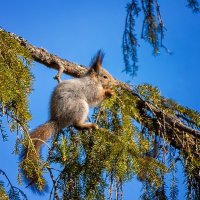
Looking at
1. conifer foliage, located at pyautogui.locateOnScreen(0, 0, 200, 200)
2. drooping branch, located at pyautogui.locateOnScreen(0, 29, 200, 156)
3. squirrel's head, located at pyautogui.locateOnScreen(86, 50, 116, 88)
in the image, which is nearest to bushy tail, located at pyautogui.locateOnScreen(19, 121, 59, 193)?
conifer foliage, located at pyautogui.locateOnScreen(0, 0, 200, 200)

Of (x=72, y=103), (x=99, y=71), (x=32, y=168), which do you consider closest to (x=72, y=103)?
A: (x=72, y=103)

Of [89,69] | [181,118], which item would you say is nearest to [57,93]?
[89,69]

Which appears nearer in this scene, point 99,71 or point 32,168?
point 32,168

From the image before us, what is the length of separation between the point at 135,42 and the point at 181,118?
510 mm

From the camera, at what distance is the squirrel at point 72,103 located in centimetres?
284

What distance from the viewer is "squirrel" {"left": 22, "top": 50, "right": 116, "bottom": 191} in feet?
9.30

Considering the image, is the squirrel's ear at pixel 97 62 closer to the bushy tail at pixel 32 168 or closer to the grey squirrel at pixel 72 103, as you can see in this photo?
the grey squirrel at pixel 72 103

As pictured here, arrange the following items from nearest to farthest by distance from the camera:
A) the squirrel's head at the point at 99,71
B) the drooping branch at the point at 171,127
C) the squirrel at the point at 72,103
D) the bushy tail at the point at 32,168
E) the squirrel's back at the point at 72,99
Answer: the bushy tail at the point at 32,168 < the drooping branch at the point at 171,127 < the squirrel at the point at 72,103 < the squirrel's back at the point at 72,99 < the squirrel's head at the point at 99,71

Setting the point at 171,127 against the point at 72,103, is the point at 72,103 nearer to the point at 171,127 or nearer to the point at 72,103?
the point at 72,103

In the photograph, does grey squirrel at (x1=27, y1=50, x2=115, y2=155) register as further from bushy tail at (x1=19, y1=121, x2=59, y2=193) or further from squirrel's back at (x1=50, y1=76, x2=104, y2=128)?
bushy tail at (x1=19, y1=121, x2=59, y2=193)

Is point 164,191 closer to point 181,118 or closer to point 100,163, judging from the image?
point 100,163

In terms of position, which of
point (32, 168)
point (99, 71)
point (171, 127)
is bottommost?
point (32, 168)

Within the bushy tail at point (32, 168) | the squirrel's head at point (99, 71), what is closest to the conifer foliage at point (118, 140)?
the bushy tail at point (32, 168)

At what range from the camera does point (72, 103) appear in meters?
3.09
